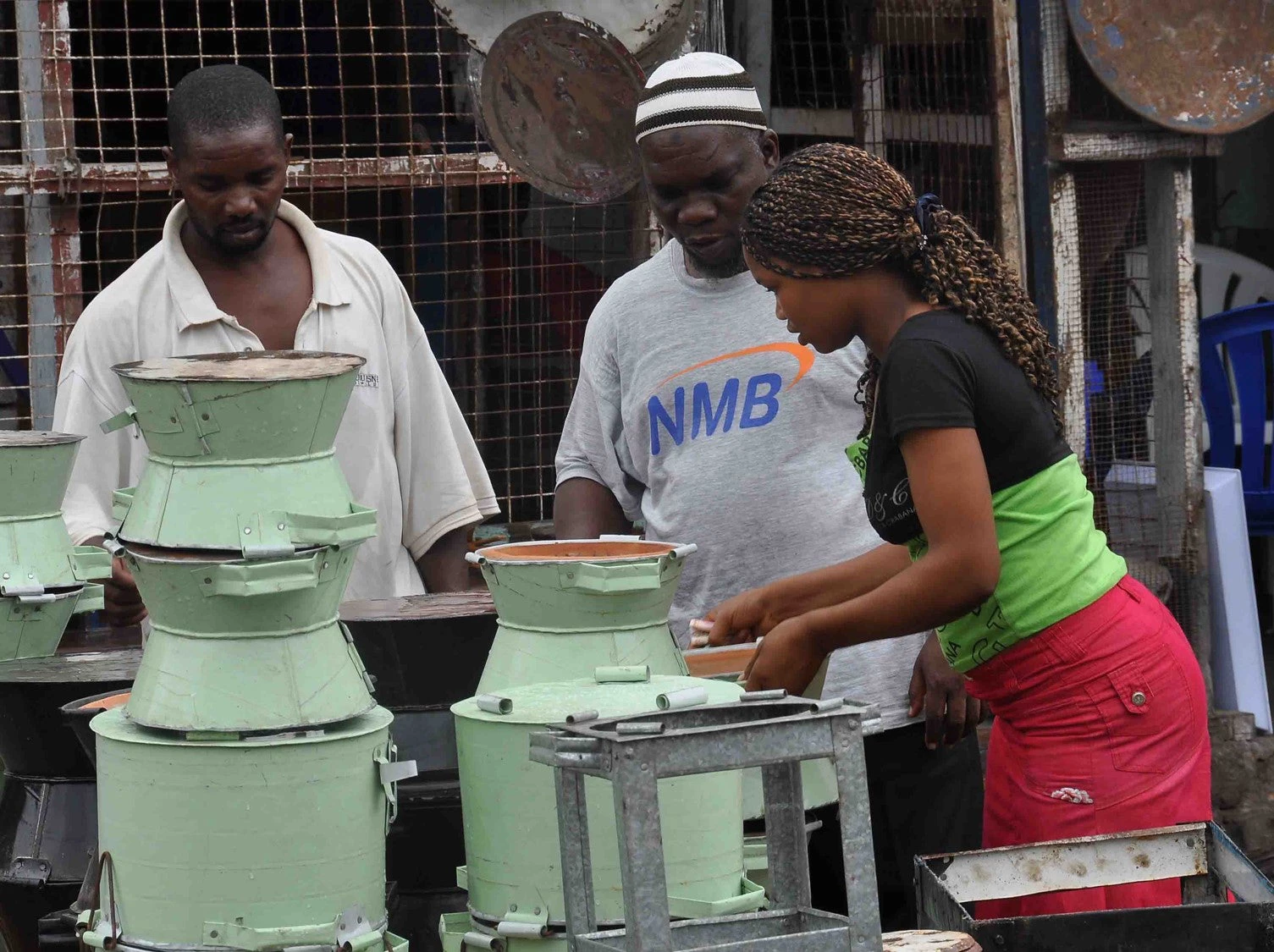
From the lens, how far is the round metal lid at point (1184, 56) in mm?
5453

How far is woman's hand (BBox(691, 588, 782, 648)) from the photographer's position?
299 cm

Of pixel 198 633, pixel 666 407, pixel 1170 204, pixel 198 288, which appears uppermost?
pixel 1170 204

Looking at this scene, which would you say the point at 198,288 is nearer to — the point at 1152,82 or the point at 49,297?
the point at 49,297

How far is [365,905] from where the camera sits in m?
2.43

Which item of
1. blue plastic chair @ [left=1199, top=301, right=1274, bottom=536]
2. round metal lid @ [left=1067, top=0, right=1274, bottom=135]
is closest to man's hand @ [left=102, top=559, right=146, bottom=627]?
round metal lid @ [left=1067, top=0, right=1274, bottom=135]

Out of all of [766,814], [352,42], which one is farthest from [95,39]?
[766,814]

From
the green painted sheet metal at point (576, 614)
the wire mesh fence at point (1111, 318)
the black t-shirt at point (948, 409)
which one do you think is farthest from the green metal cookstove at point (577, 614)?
the wire mesh fence at point (1111, 318)

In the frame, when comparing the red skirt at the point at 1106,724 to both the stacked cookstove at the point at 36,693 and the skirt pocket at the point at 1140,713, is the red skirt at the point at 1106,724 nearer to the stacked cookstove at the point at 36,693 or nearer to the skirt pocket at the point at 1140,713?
the skirt pocket at the point at 1140,713

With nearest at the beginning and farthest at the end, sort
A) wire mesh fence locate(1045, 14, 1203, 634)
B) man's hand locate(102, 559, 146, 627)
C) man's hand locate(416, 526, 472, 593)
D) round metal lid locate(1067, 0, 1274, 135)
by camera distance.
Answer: man's hand locate(102, 559, 146, 627), man's hand locate(416, 526, 472, 593), round metal lid locate(1067, 0, 1274, 135), wire mesh fence locate(1045, 14, 1203, 634)

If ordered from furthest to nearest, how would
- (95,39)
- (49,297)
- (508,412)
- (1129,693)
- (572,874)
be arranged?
1. (95,39)
2. (508,412)
3. (49,297)
4. (1129,693)
5. (572,874)

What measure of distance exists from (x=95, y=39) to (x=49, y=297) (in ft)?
5.29

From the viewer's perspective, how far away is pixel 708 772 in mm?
2152

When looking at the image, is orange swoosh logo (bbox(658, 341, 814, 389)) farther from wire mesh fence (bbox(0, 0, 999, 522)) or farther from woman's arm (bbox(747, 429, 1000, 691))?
wire mesh fence (bbox(0, 0, 999, 522))

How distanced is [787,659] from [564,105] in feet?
8.79
